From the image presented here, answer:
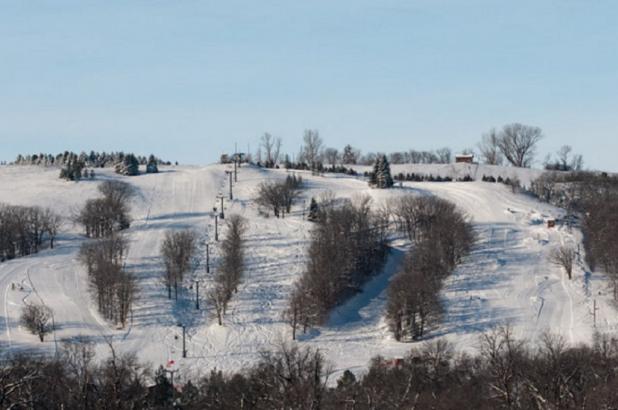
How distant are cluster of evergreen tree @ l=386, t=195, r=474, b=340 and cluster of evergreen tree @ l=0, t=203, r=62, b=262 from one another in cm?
3159

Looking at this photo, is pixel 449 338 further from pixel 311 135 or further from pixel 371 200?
pixel 311 135

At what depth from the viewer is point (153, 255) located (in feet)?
288

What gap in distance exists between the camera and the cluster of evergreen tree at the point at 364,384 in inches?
1690

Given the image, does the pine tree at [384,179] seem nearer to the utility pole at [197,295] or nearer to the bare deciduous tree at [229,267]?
the bare deciduous tree at [229,267]

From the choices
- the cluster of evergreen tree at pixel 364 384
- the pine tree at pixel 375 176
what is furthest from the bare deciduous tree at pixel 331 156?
the cluster of evergreen tree at pixel 364 384

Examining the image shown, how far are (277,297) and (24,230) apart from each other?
88.0ft

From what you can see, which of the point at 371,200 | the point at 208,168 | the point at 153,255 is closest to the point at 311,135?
the point at 208,168

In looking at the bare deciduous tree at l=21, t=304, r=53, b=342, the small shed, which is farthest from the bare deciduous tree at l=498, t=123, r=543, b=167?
the bare deciduous tree at l=21, t=304, r=53, b=342

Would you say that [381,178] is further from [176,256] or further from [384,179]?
[176,256]

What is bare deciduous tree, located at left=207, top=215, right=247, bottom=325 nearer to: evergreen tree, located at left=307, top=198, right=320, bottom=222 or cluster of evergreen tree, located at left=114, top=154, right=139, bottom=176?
evergreen tree, located at left=307, top=198, right=320, bottom=222

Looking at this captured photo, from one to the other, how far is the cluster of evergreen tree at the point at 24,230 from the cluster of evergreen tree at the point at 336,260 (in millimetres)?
23979

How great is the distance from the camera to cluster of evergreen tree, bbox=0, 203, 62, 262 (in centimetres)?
9088

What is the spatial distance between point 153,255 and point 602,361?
137 feet

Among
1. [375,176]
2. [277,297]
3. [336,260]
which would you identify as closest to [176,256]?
[277,297]
